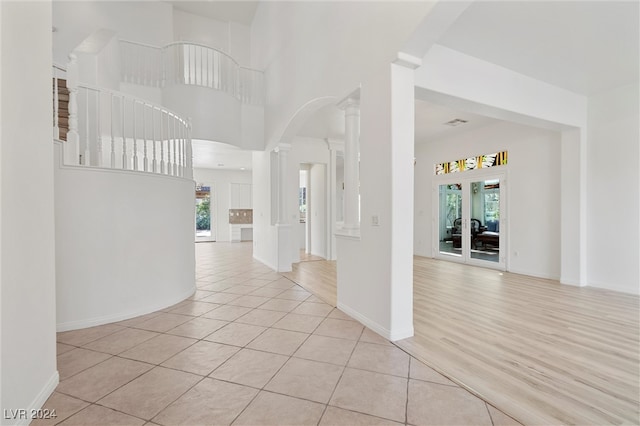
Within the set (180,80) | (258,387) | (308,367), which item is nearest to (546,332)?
(308,367)

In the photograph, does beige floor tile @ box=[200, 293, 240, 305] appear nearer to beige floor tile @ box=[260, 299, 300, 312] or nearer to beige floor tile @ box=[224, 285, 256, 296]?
beige floor tile @ box=[224, 285, 256, 296]

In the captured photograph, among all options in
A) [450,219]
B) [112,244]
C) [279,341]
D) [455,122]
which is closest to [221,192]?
[450,219]

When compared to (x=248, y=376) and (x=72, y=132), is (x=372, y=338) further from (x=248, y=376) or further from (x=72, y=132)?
(x=72, y=132)

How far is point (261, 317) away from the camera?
3205 millimetres

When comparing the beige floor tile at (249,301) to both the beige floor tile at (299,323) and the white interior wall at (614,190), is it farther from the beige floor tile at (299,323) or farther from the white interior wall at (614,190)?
the white interior wall at (614,190)

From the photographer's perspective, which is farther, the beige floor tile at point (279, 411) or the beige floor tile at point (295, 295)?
the beige floor tile at point (295, 295)

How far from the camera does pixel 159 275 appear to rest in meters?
3.50

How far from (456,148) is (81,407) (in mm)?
7482

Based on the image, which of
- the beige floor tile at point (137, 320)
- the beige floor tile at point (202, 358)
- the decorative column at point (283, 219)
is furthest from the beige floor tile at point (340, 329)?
the decorative column at point (283, 219)

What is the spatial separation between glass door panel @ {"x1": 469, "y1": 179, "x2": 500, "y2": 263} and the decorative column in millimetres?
4176

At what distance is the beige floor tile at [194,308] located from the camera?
3.38 m

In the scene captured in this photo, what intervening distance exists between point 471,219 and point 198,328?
603cm

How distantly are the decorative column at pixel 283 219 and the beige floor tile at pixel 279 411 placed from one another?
401 centimetres

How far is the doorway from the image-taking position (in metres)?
11.5
